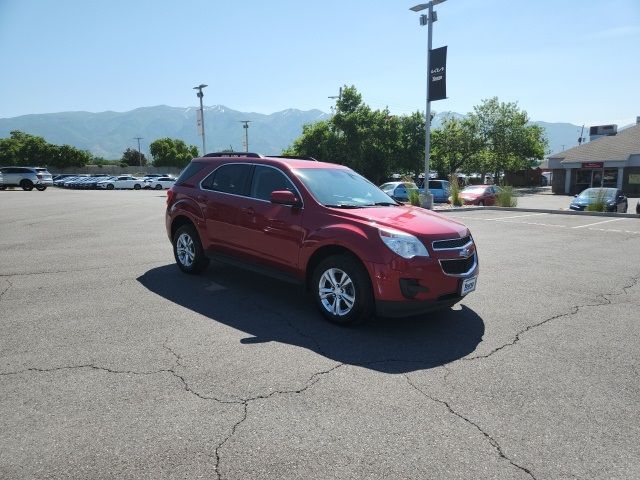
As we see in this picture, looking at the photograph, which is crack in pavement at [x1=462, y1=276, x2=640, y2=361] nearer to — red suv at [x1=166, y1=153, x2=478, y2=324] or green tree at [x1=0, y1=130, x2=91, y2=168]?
red suv at [x1=166, y1=153, x2=478, y2=324]

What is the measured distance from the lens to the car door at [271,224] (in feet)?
16.9

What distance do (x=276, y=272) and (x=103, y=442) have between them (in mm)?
2928

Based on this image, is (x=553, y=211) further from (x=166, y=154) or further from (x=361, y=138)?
(x=166, y=154)

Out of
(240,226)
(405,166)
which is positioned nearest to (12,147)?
(405,166)

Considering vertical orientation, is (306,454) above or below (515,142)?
below

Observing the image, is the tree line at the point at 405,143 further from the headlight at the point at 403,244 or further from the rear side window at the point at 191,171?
the headlight at the point at 403,244

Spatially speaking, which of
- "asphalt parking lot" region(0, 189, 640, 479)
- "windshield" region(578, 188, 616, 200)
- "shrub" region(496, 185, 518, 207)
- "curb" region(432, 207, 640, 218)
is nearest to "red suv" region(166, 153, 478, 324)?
"asphalt parking lot" region(0, 189, 640, 479)

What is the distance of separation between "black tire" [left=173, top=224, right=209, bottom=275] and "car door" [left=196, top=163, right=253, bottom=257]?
334 millimetres

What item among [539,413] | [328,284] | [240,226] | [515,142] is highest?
[515,142]

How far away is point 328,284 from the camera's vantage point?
4832 millimetres

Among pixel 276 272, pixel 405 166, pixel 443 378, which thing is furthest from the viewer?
pixel 405 166

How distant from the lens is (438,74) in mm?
18906

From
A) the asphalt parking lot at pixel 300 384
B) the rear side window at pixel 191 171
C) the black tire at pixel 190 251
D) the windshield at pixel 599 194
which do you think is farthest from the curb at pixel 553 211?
the black tire at pixel 190 251

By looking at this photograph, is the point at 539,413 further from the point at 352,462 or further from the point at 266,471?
the point at 266,471
